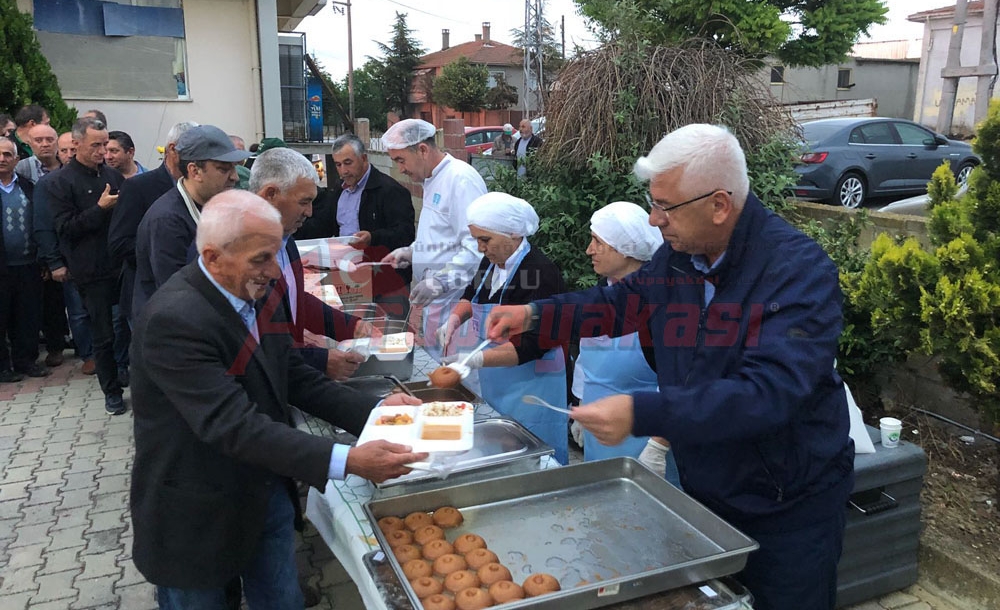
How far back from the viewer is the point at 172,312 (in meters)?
1.74

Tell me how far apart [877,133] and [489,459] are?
10412 millimetres

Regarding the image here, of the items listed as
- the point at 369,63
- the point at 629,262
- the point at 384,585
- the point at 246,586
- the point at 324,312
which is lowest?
the point at 246,586

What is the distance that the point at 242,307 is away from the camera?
1902 millimetres

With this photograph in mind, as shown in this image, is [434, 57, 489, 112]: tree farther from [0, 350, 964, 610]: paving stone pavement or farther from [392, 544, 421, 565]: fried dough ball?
[392, 544, 421, 565]: fried dough ball

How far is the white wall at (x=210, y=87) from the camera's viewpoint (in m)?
10.9

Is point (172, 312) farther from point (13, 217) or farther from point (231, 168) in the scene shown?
point (13, 217)

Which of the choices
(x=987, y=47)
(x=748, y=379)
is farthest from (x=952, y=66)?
(x=748, y=379)

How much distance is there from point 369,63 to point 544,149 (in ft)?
148

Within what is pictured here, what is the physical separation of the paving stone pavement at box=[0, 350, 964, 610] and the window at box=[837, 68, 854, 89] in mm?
31741

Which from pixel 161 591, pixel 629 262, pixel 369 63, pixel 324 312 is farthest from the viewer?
pixel 369 63

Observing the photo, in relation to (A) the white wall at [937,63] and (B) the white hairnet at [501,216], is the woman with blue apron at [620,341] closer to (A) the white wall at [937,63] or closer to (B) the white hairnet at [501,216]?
(B) the white hairnet at [501,216]

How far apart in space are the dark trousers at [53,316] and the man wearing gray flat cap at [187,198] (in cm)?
375

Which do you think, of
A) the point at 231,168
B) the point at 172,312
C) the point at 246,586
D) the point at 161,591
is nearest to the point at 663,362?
the point at 172,312

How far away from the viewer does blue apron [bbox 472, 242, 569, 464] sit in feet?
10.2
